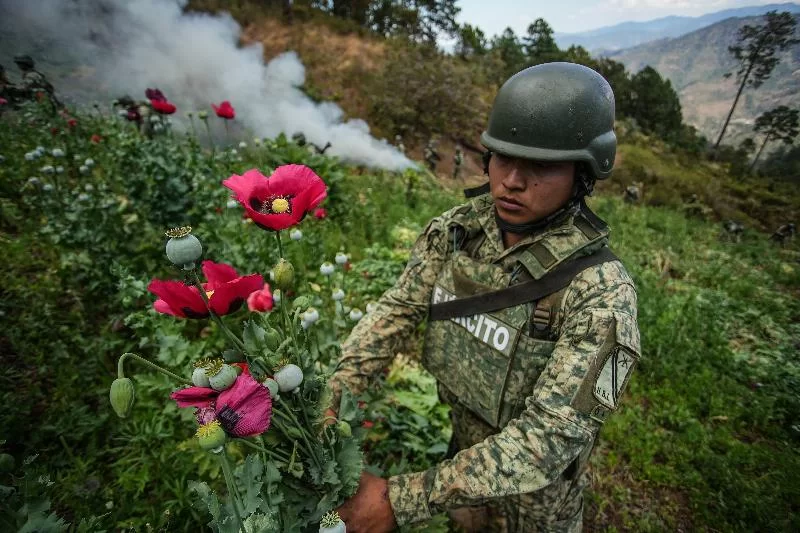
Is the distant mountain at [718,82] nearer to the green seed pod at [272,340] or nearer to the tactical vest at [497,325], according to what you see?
the tactical vest at [497,325]

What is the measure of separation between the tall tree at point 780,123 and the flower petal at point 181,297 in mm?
26463

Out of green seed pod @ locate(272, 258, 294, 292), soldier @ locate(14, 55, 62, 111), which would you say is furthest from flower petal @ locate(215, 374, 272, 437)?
soldier @ locate(14, 55, 62, 111)

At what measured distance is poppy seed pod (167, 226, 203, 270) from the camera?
681 millimetres

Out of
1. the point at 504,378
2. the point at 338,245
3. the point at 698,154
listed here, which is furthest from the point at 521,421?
the point at 698,154

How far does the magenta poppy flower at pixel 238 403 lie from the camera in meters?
0.70

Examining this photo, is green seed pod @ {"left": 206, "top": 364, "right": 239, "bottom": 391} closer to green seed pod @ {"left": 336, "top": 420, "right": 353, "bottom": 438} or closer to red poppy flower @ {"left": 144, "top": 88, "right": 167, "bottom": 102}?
green seed pod @ {"left": 336, "top": 420, "right": 353, "bottom": 438}

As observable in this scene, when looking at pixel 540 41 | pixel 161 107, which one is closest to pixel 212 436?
pixel 161 107

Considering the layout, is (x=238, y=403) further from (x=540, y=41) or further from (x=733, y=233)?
(x=540, y=41)

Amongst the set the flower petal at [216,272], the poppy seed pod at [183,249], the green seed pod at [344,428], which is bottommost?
the green seed pod at [344,428]

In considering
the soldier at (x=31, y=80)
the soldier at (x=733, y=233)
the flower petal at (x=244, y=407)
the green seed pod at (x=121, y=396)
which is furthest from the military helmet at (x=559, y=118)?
the soldier at (x=733, y=233)

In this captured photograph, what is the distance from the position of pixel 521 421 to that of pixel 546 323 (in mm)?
370

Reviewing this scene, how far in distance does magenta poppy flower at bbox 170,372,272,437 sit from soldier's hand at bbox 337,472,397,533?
0.73 m

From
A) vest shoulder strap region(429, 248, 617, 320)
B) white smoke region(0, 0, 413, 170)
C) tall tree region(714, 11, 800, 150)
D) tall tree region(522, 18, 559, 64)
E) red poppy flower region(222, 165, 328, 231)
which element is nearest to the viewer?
red poppy flower region(222, 165, 328, 231)

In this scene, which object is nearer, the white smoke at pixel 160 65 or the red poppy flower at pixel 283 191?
the red poppy flower at pixel 283 191
